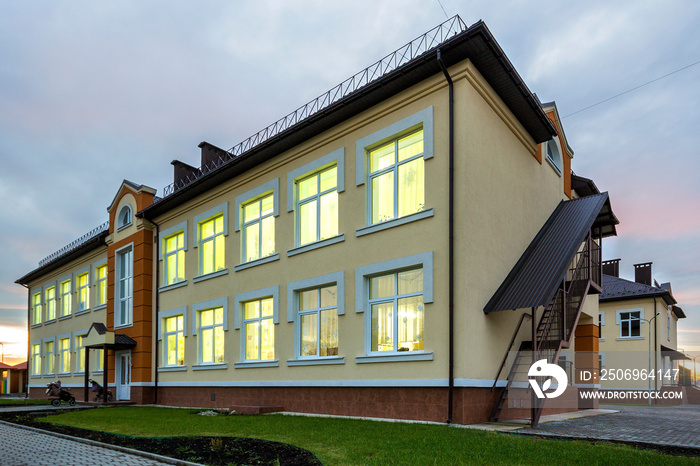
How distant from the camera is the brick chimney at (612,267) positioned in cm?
3931

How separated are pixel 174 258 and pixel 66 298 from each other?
45.2 feet

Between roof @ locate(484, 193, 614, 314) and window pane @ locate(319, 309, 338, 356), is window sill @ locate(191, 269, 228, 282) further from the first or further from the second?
roof @ locate(484, 193, 614, 314)

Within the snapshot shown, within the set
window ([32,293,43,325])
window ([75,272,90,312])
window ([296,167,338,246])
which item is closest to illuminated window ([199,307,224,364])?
window ([296,167,338,246])

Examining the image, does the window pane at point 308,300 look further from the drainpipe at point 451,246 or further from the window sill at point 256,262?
the drainpipe at point 451,246

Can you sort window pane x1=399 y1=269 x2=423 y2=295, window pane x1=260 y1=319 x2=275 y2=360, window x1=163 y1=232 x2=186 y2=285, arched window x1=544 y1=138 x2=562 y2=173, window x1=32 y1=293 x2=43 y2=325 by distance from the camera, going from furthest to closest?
window x1=32 y1=293 x2=43 y2=325
window x1=163 y1=232 x2=186 y2=285
arched window x1=544 y1=138 x2=562 y2=173
window pane x1=260 y1=319 x2=275 y2=360
window pane x1=399 y1=269 x2=423 y2=295

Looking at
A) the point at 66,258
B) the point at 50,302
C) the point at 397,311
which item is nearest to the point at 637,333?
the point at 397,311

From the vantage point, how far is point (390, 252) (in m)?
13.2

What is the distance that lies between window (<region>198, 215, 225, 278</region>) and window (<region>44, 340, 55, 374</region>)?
713 inches

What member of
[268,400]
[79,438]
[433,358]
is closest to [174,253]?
[268,400]

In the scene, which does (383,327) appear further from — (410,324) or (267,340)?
(267,340)

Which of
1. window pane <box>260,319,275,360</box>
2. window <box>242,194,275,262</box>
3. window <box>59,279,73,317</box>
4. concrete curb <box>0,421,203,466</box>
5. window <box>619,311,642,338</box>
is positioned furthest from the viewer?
window <box>619,311,642,338</box>

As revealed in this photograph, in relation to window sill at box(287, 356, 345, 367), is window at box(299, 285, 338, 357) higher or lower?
higher

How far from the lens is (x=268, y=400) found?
52.6 ft

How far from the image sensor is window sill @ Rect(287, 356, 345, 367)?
1391cm
